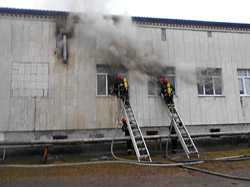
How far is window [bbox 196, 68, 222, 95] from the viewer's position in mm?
11180

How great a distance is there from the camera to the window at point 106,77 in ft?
32.9

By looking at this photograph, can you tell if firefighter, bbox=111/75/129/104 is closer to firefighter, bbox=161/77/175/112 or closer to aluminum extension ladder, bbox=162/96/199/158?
firefighter, bbox=161/77/175/112

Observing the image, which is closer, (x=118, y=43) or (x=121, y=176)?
(x=121, y=176)

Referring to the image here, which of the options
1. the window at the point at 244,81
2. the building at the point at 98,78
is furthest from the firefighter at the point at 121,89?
the window at the point at 244,81

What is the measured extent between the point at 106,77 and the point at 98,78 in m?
0.38

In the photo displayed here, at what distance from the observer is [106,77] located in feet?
33.5

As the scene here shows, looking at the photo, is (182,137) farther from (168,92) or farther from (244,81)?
(244,81)

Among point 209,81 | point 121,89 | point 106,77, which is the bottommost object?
point 121,89

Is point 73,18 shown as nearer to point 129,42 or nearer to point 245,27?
point 129,42

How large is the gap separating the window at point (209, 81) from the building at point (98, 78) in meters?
0.05

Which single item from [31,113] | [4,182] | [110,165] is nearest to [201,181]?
[110,165]

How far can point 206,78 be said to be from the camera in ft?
37.2

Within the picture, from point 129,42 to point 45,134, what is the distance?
554 centimetres

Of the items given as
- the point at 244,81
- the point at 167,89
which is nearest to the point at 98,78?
the point at 167,89
